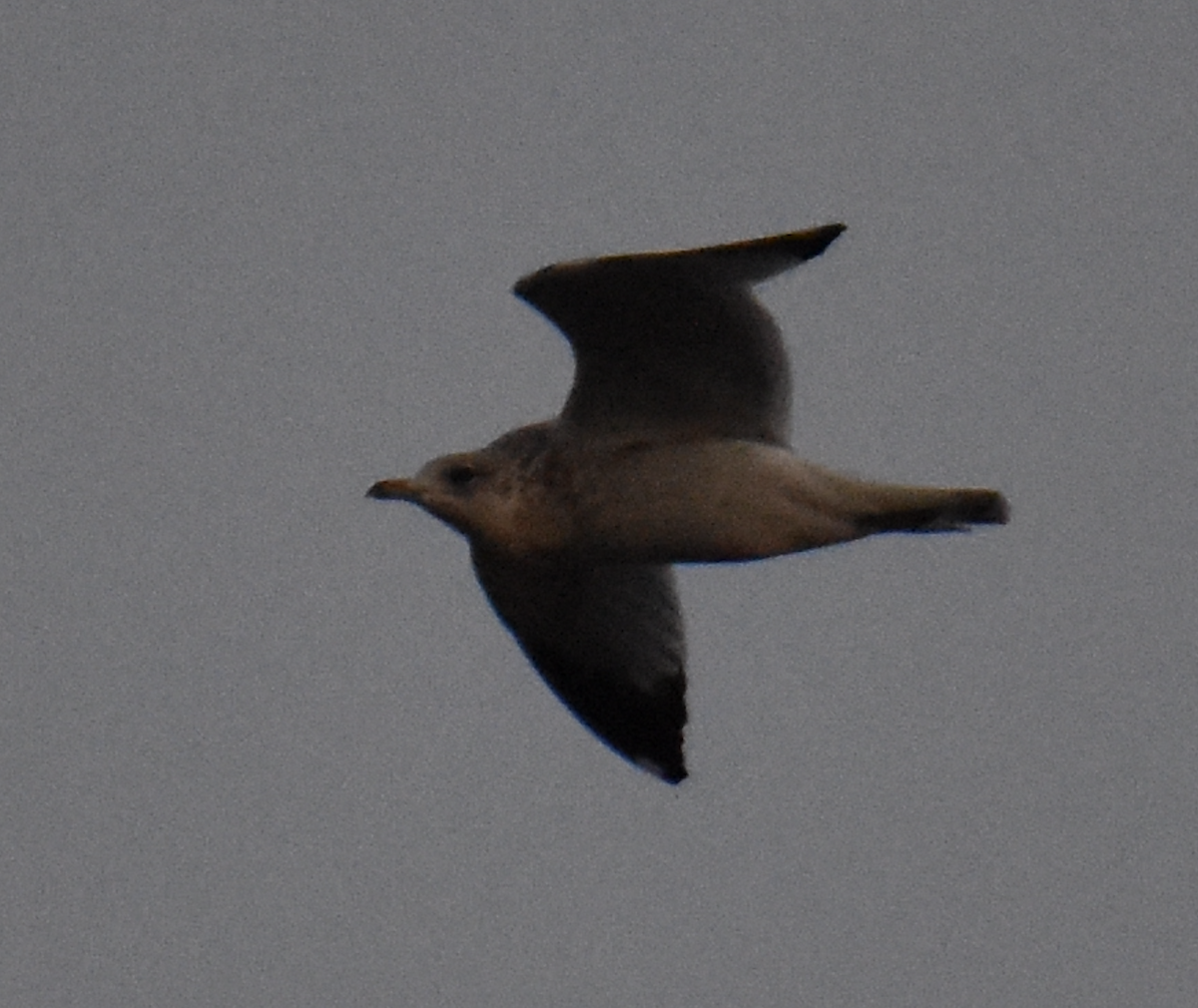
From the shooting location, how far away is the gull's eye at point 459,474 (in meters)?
7.96

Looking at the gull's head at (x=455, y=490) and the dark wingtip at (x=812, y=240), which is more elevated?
the dark wingtip at (x=812, y=240)

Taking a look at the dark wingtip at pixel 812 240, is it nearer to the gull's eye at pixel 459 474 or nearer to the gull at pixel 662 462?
A: the gull at pixel 662 462

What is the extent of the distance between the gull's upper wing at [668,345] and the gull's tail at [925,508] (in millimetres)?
461

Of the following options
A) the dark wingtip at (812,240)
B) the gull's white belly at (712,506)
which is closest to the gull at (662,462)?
the gull's white belly at (712,506)

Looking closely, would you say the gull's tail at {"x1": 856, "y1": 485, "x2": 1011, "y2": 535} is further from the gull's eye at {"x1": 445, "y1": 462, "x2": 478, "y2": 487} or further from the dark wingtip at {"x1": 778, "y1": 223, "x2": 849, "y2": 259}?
the gull's eye at {"x1": 445, "y1": 462, "x2": 478, "y2": 487}

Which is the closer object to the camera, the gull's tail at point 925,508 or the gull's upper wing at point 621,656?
the gull's tail at point 925,508

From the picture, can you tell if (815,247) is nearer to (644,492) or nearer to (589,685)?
(644,492)

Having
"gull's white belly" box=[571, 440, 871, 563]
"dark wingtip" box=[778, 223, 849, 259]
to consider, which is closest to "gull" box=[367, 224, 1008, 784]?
"gull's white belly" box=[571, 440, 871, 563]

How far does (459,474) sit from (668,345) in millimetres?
814

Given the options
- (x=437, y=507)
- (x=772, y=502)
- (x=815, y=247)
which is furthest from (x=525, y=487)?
(x=815, y=247)

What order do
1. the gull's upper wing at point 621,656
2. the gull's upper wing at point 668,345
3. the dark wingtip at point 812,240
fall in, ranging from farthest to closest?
the gull's upper wing at point 621,656
the gull's upper wing at point 668,345
the dark wingtip at point 812,240

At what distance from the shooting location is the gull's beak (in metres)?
7.98

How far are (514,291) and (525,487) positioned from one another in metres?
0.67

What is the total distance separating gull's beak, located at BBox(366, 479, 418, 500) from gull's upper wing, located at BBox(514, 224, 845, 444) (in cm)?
55
